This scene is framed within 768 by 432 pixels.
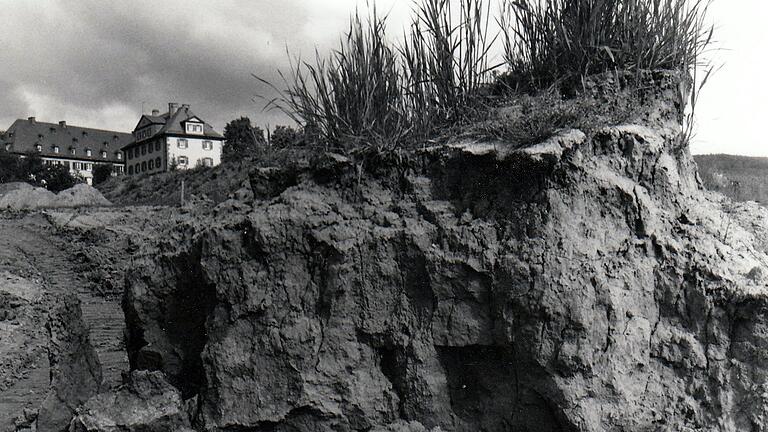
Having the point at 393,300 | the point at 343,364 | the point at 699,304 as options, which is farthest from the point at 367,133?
the point at 699,304

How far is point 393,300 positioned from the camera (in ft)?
13.3

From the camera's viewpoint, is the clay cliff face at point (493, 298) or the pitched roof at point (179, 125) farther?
the pitched roof at point (179, 125)

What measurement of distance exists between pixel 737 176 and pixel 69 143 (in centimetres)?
7698

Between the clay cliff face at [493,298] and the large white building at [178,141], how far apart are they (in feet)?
161

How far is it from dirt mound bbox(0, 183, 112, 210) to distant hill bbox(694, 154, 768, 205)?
69.8ft

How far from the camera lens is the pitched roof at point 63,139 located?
67250 millimetres

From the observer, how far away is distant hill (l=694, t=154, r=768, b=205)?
20.1 ft

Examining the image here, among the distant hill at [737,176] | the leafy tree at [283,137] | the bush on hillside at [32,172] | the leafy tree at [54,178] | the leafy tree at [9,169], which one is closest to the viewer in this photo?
the leafy tree at [283,137]

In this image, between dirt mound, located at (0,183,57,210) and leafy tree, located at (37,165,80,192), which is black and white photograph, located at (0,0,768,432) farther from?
leafy tree, located at (37,165,80,192)

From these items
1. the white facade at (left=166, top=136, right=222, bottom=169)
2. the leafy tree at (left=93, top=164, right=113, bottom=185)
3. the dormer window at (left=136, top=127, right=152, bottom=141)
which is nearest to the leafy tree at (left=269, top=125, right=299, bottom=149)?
the white facade at (left=166, top=136, right=222, bottom=169)

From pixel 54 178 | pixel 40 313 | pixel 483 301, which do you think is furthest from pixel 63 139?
pixel 483 301

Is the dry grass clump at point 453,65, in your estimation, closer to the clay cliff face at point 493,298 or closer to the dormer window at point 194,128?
the clay cliff face at point 493,298

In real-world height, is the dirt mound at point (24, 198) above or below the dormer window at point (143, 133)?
below

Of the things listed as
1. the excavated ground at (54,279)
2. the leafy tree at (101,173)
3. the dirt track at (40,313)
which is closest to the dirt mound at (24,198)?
the excavated ground at (54,279)
